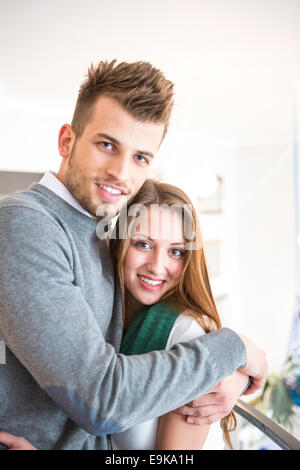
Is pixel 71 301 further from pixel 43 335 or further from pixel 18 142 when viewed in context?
pixel 18 142

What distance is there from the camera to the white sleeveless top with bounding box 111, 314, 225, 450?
861 mm

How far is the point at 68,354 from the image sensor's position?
2.05ft

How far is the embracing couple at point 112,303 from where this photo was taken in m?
0.63

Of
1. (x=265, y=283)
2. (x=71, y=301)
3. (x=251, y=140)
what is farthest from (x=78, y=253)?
(x=265, y=283)

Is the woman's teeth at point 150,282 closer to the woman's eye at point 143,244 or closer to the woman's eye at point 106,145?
the woman's eye at point 143,244

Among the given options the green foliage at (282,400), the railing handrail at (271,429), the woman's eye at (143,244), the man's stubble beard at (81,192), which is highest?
the man's stubble beard at (81,192)

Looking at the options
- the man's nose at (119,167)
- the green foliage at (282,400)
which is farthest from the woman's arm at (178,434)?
the green foliage at (282,400)

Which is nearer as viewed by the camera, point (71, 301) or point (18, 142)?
point (71, 301)

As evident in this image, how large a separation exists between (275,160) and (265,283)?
1.71 metres

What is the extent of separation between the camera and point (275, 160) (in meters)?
5.02

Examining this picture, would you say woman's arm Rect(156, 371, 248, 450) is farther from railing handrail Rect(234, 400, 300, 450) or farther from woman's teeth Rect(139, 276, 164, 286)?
woman's teeth Rect(139, 276, 164, 286)

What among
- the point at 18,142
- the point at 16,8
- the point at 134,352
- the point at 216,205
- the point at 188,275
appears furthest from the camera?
the point at 216,205

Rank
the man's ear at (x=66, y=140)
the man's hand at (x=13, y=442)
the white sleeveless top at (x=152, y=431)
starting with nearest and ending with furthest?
1. the man's hand at (x=13, y=442)
2. the white sleeveless top at (x=152, y=431)
3. the man's ear at (x=66, y=140)

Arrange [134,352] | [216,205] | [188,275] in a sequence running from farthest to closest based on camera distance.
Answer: [216,205], [188,275], [134,352]
